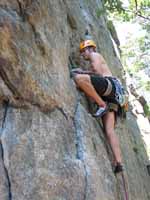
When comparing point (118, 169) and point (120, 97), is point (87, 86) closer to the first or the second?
point (120, 97)

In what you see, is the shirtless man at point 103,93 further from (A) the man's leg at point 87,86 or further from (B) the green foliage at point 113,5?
(B) the green foliage at point 113,5

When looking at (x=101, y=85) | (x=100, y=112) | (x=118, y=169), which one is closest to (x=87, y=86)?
(x=101, y=85)

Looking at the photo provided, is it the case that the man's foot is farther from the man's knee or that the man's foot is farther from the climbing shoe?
the climbing shoe

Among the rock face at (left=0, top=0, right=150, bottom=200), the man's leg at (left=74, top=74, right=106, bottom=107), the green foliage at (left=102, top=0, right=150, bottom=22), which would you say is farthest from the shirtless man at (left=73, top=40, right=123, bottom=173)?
the green foliage at (left=102, top=0, right=150, bottom=22)

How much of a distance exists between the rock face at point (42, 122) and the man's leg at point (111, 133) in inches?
5.8

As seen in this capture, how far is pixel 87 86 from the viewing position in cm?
672

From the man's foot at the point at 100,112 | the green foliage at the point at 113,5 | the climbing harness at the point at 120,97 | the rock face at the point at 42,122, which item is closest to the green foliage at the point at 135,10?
the green foliage at the point at 113,5

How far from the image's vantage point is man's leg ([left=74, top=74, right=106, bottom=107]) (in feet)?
22.0

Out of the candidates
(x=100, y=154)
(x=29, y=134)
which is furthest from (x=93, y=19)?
(x=29, y=134)

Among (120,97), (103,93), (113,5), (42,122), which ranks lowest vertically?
(113,5)

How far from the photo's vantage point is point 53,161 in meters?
4.96

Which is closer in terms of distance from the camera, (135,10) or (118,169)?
(118,169)

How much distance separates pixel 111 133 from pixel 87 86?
100 cm

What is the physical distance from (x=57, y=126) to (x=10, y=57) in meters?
1.16
